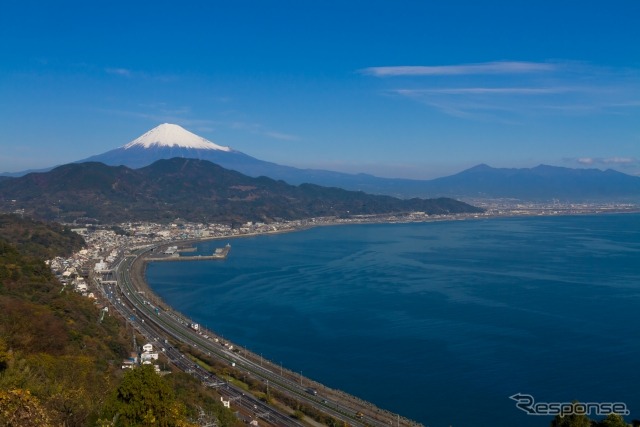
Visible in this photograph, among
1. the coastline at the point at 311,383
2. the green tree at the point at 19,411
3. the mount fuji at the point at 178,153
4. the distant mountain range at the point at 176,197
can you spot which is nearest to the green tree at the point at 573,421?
the coastline at the point at 311,383

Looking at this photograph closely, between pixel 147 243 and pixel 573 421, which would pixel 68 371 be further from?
pixel 147 243

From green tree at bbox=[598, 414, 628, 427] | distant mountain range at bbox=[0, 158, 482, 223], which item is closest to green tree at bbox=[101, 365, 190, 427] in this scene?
green tree at bbox=[598, 414, 628, 427]

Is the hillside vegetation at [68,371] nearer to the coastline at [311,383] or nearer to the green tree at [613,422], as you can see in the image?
the coastline at [311,383]

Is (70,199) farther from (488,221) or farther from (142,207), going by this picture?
(488,221)

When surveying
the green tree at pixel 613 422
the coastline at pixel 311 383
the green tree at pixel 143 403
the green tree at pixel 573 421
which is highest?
the green tree at pixel 143 403

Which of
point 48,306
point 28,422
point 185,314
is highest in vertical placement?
point 28,422

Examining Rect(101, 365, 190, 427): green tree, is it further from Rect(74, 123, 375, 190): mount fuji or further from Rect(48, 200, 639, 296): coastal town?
Rect(74, 123, 375, 190): mount fuji

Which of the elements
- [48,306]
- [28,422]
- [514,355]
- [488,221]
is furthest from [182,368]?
[488,221]
